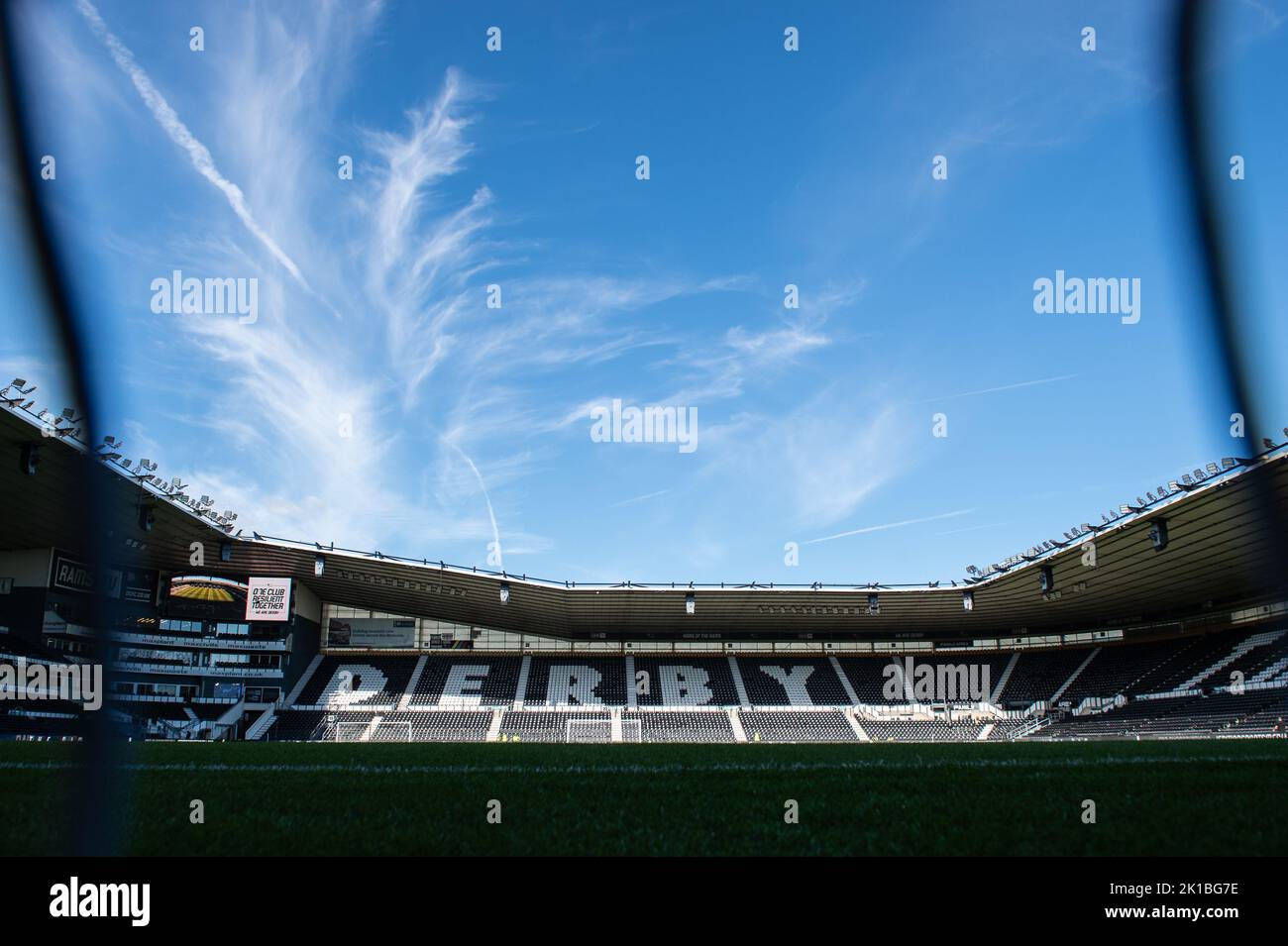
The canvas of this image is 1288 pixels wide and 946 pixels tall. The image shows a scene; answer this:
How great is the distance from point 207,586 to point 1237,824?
53377 millimetres

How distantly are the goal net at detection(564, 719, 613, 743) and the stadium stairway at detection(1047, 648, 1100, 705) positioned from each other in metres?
27.9

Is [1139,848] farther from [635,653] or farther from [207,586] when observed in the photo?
[635,653]

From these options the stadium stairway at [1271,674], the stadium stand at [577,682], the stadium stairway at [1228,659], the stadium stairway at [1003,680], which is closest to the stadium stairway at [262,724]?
the stadium stand at [577,682]

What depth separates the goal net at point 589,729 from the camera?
51.2 metres

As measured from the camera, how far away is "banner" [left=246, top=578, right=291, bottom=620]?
161 feet

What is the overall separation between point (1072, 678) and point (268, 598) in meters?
50.4

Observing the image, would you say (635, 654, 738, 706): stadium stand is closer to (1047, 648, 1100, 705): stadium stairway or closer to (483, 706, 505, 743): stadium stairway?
(483, 706, 505, 743): stadium stairway

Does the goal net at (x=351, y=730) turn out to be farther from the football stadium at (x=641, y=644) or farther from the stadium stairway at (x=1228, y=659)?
the stadium stairway at (x=1228, y=659)

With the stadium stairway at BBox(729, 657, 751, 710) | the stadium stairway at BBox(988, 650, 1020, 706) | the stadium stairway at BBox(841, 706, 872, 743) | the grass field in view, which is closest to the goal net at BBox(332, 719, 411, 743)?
the stadium stairway at BBox(729, 657, 751, 710)

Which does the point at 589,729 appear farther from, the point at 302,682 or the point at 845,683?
the point at 302,682

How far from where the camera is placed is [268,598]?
49.2m

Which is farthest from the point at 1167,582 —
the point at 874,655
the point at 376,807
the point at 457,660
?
the point at 376,807

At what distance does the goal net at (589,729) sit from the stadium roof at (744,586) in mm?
7098

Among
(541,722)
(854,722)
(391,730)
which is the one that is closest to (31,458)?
(391,730)
